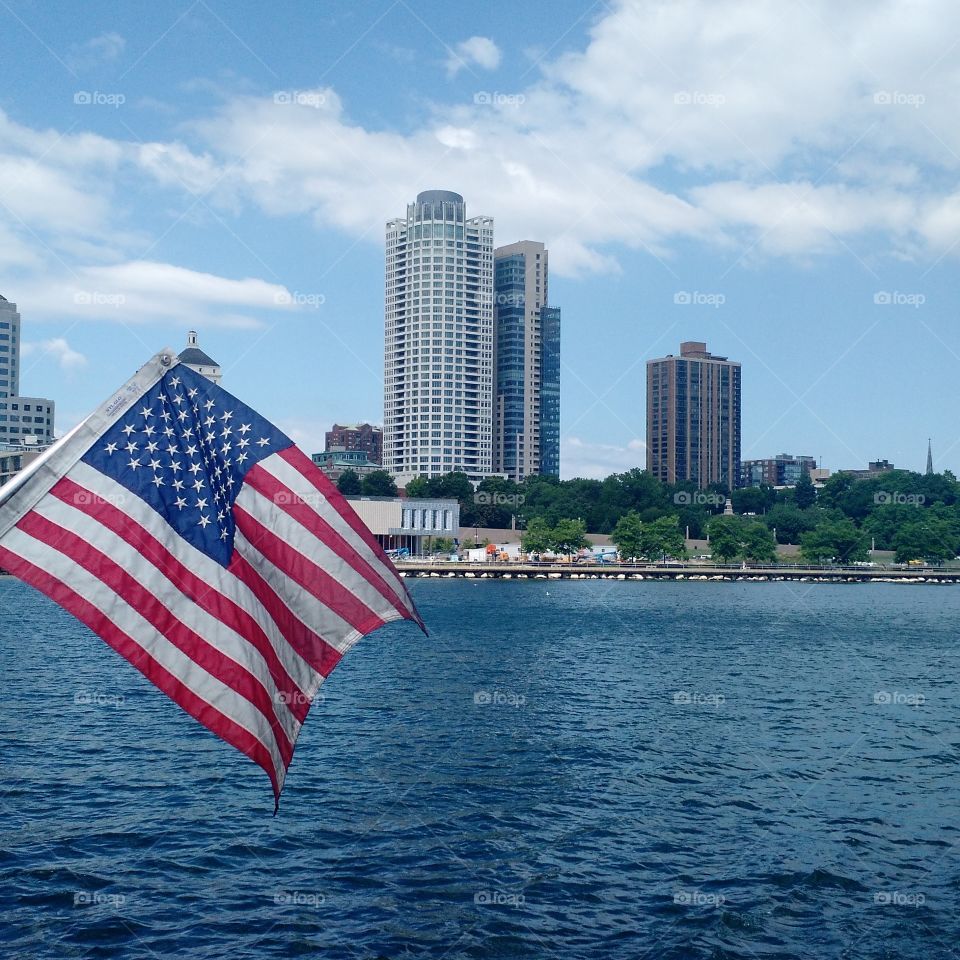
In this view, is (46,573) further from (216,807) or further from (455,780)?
(455,780)

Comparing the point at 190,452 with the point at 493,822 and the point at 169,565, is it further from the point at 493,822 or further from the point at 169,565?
the point at 493,822

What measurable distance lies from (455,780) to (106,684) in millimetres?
29612

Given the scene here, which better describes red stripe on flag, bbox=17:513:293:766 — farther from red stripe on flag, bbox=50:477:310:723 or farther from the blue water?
the blue water

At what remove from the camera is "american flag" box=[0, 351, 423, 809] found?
11.6 metres

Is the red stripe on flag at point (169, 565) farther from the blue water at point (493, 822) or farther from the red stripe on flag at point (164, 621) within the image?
the blue water at point (493, 822)

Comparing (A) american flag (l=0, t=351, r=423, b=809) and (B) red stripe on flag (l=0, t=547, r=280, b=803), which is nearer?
(B) red stripe on flag (l=0, t=547, r=280, b=803)

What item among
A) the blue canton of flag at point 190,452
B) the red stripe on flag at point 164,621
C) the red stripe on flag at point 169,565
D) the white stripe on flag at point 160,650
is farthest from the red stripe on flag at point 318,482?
the white stripe on flag at point 160,650

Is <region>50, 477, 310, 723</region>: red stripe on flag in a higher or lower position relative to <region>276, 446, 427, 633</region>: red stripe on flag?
lower

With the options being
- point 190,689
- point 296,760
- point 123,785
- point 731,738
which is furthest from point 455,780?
point 190,689

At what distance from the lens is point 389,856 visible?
2820 centimetres

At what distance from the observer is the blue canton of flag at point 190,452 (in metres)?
12.4

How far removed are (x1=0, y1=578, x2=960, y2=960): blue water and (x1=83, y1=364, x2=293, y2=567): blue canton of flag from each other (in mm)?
13193

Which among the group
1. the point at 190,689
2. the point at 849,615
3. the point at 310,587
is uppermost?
the point at 310,587

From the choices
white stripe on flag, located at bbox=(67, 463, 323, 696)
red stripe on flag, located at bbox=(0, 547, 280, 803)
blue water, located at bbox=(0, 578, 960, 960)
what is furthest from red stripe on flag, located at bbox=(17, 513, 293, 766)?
blue water, located at bbox=(0, 578, 960, 960)
